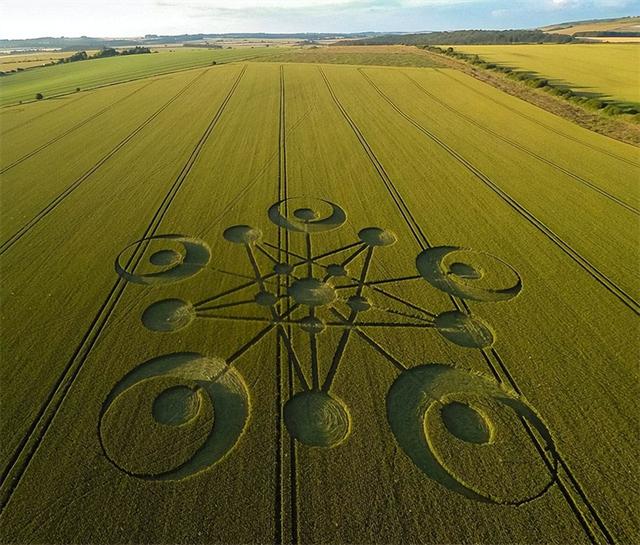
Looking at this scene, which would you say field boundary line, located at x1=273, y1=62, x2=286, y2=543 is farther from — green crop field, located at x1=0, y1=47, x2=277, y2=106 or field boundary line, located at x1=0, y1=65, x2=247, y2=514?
green crop field, located at x1=0, y1=47, x2=277, y2=106

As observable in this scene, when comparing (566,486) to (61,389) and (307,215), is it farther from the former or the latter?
(307,215)

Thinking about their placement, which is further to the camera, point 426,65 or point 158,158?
point 426,65

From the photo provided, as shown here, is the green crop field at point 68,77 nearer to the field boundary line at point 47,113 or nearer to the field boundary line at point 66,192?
the field boundary line at point 47,113

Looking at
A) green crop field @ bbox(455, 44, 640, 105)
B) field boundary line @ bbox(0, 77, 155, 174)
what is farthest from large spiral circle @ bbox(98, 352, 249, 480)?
green crop field @ bbox(455, 44, 640, 105)

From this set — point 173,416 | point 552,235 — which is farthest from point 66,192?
point 552,235

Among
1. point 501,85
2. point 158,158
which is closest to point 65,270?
point 158,158

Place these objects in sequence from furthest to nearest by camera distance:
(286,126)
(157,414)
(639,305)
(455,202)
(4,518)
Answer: (286,126) → (455,202) → (639,305) → (157,414) → (4,518)

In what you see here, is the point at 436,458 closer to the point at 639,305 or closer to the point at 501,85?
the point at 639,305
